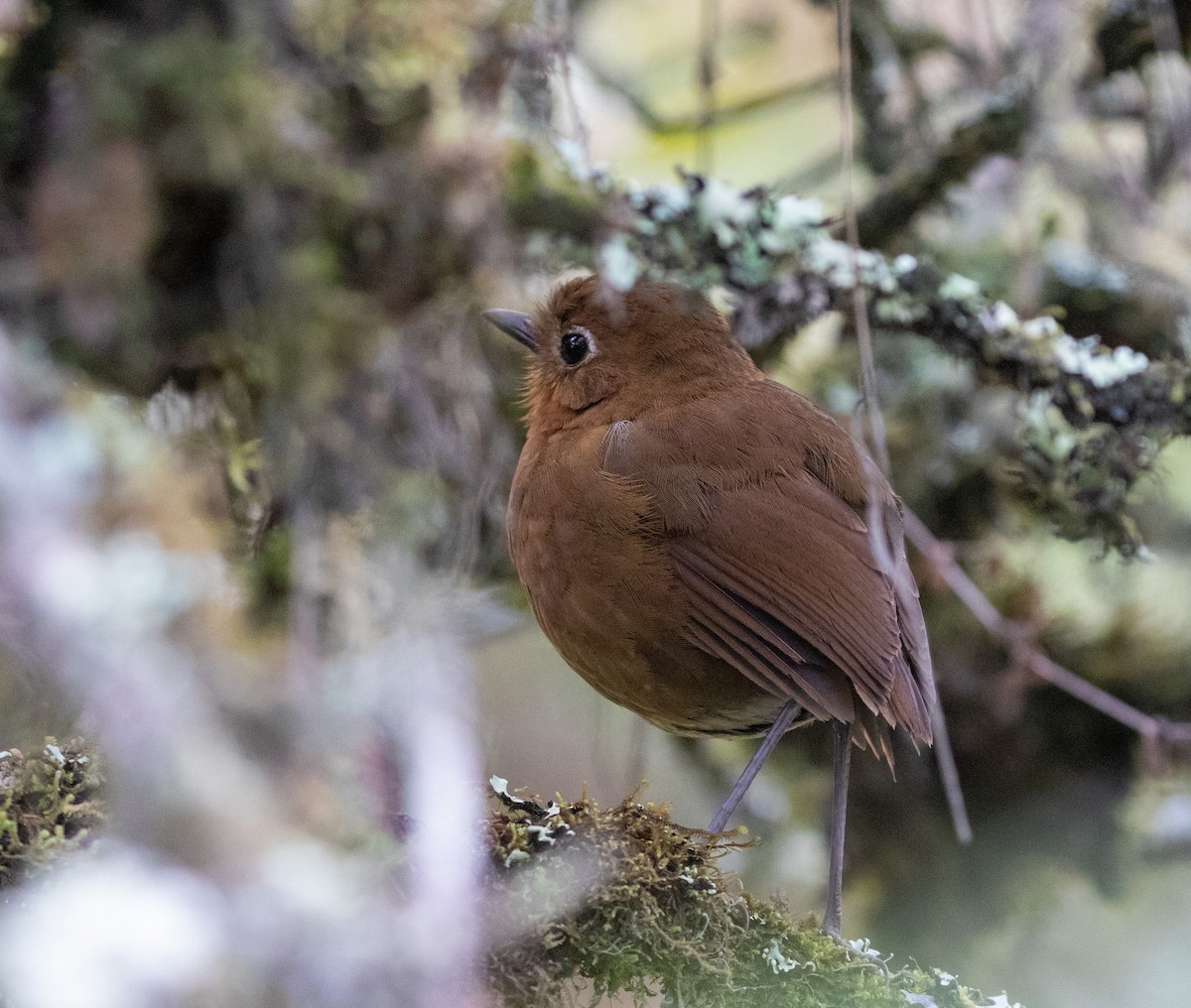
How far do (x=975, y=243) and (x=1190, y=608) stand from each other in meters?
1.50

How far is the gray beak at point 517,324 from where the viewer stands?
3.03 meters

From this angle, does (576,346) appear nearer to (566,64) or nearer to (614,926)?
(566,64)

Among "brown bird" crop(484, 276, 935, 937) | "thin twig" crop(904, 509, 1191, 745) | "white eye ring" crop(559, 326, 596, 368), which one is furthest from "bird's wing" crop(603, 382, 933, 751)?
"thin twig" crop(904, 509, 1191, 745)

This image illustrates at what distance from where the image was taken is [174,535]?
327 centimetres

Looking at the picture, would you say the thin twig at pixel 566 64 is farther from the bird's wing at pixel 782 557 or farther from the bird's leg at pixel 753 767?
the bird's leg at pixel 753 767

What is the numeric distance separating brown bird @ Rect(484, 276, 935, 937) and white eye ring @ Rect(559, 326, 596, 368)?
26cm

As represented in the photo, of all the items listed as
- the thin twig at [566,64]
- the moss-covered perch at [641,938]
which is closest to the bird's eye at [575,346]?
the thin twig at [566,64]

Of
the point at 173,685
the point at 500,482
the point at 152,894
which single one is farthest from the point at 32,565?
the point at 500,482

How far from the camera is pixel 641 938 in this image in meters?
1.92

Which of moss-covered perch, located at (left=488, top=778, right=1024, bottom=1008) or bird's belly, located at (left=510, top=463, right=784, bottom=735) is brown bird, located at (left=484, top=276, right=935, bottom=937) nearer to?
bird's belly, located at (left=510, top=463, right=784, bottom=735)

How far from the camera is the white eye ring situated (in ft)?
9.62

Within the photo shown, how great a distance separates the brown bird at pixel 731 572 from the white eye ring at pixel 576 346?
0.26 m

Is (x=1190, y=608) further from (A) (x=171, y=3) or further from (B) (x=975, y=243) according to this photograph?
(A) (x=171, y=3)

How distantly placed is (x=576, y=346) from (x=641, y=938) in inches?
58.4
